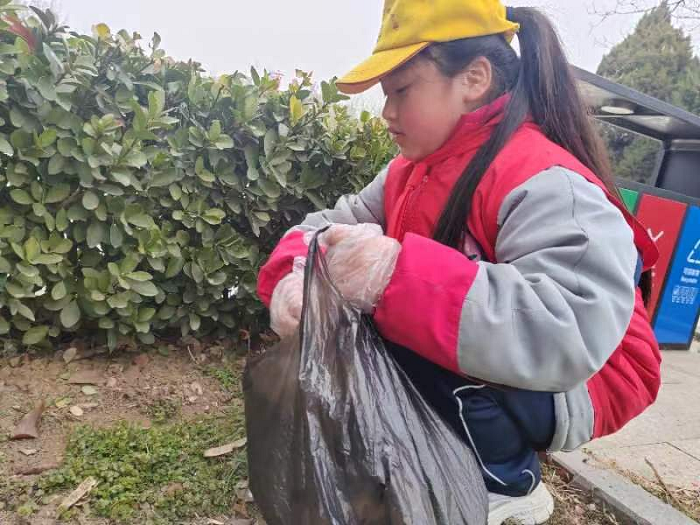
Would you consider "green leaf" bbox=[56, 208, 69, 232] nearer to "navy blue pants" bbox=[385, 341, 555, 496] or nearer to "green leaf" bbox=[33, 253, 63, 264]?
"green leaf" bbox=[33, 253, 63, 264]

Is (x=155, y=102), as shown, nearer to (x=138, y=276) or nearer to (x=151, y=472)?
(x=138, y=276)

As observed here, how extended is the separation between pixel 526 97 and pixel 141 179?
160cm

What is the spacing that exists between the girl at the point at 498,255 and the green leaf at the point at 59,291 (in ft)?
3.48

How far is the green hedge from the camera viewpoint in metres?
2.17

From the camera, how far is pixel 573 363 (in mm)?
1162

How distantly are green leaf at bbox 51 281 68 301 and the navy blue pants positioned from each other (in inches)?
58.6

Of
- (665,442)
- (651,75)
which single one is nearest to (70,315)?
(665,442)

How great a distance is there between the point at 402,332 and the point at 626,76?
1526 centimetres

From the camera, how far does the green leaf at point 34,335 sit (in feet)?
7.70

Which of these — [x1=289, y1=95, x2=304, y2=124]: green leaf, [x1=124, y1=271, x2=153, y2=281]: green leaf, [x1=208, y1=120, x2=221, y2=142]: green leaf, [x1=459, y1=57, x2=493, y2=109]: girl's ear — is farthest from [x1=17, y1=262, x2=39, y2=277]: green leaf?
[x1=459, y1=57, x2=493, y2=109]: girl's ear

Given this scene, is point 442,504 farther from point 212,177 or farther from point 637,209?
point 637,209

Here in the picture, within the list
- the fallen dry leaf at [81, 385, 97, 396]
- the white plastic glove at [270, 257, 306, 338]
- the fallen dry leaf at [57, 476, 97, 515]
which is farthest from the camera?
the fallen dry leaf at [81, 385, 97, 396]

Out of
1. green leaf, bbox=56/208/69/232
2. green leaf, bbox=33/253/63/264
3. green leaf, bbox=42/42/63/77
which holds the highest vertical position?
green leaf, bbox=42/42/63/77

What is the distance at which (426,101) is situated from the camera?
1.53 metres
